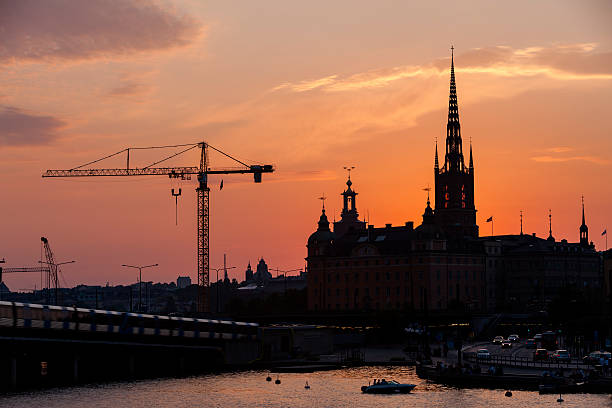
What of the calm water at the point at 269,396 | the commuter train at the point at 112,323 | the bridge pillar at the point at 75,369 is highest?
the commuter train at the point at 112,323

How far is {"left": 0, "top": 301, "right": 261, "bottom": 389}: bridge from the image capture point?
5531 inches

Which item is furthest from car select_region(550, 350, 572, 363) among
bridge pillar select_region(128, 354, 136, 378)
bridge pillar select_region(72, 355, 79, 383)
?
bridge pillar select_region(72, 355, 79, 383)

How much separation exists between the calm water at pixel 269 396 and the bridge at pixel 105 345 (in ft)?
26.7

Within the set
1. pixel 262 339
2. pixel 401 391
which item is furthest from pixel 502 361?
pixel 262 339

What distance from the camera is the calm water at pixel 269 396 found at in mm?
120625

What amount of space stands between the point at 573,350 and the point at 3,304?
8142 centimetres

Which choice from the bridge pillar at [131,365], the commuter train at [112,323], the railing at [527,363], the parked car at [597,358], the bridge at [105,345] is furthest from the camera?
the bridge pillar at [131,365]

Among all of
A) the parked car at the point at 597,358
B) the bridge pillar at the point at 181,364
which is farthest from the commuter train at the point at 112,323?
the parked car at the point at 597,358

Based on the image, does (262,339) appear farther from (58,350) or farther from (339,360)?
(58,350)

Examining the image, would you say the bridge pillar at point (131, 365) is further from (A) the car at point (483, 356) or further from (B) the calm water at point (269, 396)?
(A) the car at point (483, 356)

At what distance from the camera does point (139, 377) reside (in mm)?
153500

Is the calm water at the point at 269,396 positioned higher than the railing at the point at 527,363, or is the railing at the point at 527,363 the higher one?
the railing at the point at 527,363

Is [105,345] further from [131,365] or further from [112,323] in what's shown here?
[131,365]

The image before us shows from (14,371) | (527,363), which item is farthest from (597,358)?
(14,371)
